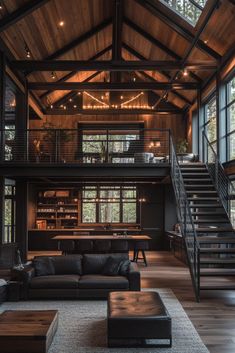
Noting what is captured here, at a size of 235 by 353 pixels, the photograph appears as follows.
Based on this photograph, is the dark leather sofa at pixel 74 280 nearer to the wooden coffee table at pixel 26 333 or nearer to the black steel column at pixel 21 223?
the wooden coffee table at pixel 26 333

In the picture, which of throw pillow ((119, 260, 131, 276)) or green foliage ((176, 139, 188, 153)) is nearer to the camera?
throw pillow ((119, 260, 131, 276))

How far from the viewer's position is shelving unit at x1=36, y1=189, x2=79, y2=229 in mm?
18000

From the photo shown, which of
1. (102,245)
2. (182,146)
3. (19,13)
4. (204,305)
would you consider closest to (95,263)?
(204,305)

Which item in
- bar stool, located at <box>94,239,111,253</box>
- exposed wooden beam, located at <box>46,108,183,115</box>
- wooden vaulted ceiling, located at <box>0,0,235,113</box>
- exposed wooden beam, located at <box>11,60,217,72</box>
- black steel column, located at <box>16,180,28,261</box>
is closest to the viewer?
wooden vaulted ceiling, located at <box>0,0,235,113</box>

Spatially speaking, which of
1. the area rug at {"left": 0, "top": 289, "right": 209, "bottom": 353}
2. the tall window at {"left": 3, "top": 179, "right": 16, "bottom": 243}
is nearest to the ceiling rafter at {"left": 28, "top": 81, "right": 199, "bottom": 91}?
the tall window at {"left": 3, "top": 179, "right": 16, "bottom": 243}

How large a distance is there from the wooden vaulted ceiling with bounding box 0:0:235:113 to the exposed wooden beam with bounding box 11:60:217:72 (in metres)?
0.30

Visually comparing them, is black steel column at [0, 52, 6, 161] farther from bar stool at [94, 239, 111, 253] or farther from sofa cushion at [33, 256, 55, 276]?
sofa cushion at [33, 256, 55, 276]

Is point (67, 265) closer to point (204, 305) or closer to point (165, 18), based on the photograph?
point (204, 305)

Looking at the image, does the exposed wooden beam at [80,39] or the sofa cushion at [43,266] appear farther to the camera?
the exposed wooden beam at [80,39]

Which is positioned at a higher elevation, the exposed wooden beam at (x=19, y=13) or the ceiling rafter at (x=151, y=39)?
the ceiling rafter at (x=151, y=39)

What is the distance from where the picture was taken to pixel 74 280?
26.0 ft

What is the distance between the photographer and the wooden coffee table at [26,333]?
4746mm

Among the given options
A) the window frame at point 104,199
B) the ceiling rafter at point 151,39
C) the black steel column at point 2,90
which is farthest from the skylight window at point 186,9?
the window frame at point 104,199

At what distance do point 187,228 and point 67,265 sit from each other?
2.99 metres
